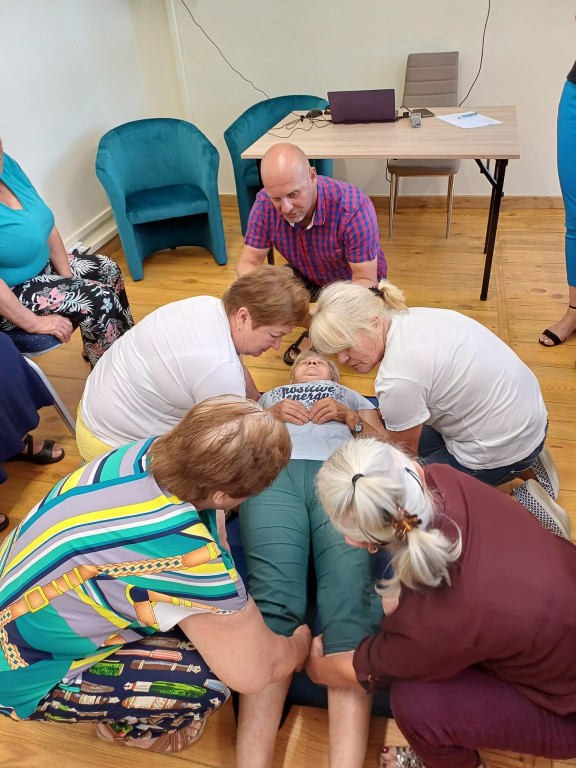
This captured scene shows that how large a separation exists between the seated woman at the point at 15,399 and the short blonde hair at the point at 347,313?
3.72ft

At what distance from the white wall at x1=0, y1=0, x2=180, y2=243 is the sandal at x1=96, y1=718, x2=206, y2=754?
2.96m

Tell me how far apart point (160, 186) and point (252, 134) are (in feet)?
2.34

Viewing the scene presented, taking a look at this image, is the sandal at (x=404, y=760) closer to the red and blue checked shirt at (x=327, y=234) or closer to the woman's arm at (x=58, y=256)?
the red and blue checked shirt at (x=327, y=234)

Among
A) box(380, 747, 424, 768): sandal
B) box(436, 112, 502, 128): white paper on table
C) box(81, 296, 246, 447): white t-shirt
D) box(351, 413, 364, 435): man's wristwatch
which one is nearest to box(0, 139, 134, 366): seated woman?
box(81, 296, 246, 447): white t-shirt

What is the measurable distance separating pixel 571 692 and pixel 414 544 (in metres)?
0.47

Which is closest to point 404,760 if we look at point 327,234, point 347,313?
point 347,313

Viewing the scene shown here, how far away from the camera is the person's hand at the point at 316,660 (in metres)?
1.34

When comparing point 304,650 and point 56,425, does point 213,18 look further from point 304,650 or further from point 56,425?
point 304,650

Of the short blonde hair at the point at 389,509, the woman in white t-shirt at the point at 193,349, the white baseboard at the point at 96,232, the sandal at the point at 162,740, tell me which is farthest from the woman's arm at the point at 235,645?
the white baseboard at the point at 96,232

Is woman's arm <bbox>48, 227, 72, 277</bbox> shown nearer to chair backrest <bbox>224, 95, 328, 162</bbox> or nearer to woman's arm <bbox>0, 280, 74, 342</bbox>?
woman's arm <bbox>0, 280, 74, 342</bbox>

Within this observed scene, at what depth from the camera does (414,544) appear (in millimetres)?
926

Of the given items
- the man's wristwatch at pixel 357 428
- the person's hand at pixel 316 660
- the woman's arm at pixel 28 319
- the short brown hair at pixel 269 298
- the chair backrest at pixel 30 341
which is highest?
the short brown hair at pixel 269 298

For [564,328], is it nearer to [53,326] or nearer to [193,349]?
[193,349]

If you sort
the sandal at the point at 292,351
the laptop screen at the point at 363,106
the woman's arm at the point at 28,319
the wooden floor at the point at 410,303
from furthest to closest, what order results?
the laptop screen at the point at 363,106, the sandal at the point at 292,351, the woman's arm at the point at 28,319, the wooden floor at the point at 410,303
